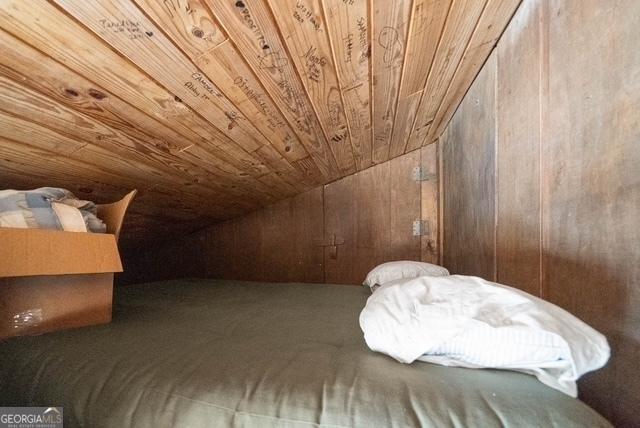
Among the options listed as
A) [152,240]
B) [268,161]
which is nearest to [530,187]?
[268,161]

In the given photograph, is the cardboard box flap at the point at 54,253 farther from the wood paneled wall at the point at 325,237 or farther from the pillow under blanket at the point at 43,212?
the wood paneled wall at the point at 325,237

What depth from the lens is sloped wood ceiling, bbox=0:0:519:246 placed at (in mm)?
646

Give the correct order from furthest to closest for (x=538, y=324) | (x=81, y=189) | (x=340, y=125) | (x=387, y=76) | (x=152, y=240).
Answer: (x=152, y=240)
(x=340, y=125)
(x=81, y=189)
(x=387, y=76)
(x=538, y=324)

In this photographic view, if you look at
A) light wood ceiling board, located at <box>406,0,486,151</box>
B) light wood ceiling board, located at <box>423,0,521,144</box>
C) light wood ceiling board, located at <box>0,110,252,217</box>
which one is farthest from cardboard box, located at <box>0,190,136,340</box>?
light wood ceiling board, located at <box>423,0,521,144</box>

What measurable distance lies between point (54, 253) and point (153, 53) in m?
0.68

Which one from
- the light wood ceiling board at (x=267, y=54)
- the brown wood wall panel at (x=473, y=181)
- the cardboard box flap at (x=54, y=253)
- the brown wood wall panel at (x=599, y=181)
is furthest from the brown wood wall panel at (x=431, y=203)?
the cardboard box flap at (x=54, y=253)

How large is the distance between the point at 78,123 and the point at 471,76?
1.67m

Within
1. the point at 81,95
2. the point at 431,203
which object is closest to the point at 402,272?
the point at 431,203

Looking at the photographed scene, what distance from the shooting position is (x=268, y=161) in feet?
5.37

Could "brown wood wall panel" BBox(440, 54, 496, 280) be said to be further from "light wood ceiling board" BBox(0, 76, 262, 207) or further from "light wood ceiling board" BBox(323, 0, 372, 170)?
"light wood ceiling board" BBox(0, 76, 262, 207)

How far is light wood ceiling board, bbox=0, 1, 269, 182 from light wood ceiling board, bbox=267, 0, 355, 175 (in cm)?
44

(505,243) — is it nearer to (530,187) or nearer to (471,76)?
(530,187)

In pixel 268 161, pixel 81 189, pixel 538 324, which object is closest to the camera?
pixel 538 324

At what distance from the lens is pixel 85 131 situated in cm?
94
